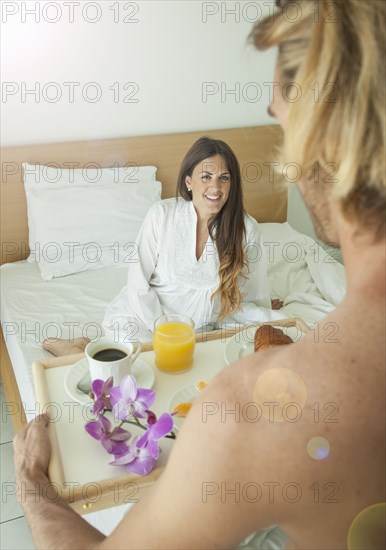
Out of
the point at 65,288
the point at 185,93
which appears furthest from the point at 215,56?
the point at 65,288

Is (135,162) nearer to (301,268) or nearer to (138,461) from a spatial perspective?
(301,268)

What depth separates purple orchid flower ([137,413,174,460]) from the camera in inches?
42.1

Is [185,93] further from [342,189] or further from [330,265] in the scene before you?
[342,189]

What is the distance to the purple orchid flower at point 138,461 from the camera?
107 cm

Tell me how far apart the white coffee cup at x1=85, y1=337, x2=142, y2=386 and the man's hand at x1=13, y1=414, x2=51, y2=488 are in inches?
6.0

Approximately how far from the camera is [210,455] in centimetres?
71

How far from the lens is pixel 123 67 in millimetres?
2732

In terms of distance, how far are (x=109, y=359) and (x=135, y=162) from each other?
1793 mm

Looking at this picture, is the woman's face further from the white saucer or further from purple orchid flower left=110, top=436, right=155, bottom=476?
purple orchid flower left=110, top=436, right=155, bottom=476

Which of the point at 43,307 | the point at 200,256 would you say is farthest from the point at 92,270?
the point at 200,256

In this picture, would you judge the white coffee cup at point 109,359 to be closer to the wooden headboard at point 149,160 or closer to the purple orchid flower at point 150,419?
the purple orchid flower at point 150,419

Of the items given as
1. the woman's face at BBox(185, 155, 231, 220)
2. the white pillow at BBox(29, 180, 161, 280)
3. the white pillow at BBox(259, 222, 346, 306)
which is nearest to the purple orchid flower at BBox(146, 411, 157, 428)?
the woman's face at BBox(185, 155, 231, 220)

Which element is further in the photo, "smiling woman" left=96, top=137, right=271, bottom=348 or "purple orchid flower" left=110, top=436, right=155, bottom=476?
"smiling woman" left=96, top=137, right=271, bottom=348

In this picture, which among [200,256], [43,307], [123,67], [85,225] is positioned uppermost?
[123,67]
